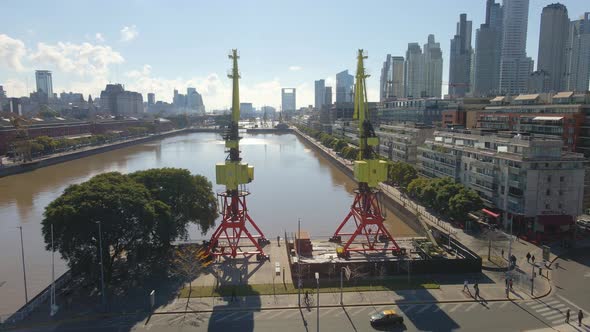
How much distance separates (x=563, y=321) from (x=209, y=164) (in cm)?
6301

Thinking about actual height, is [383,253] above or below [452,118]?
below

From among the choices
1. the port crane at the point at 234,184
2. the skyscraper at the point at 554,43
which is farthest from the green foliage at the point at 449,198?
the skyscraper at the point at 554,43

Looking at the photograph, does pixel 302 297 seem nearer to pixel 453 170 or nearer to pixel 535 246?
pixel 535 246

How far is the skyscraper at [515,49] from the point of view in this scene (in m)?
160

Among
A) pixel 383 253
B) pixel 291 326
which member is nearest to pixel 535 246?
pixel 383 253

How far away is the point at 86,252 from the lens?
20.2m

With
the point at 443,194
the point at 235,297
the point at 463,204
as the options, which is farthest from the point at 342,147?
the point at 235,297

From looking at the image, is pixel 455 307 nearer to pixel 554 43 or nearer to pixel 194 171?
pixel 194 171

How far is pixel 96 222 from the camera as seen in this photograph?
774 inches

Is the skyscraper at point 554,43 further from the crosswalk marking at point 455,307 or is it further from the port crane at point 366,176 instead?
the crosswalk marking at point 455,307

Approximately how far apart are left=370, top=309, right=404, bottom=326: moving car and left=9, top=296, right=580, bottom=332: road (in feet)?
0.85

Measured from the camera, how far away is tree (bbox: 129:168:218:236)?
2578cm

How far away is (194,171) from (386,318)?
5281 cm

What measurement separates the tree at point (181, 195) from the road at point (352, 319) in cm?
834
